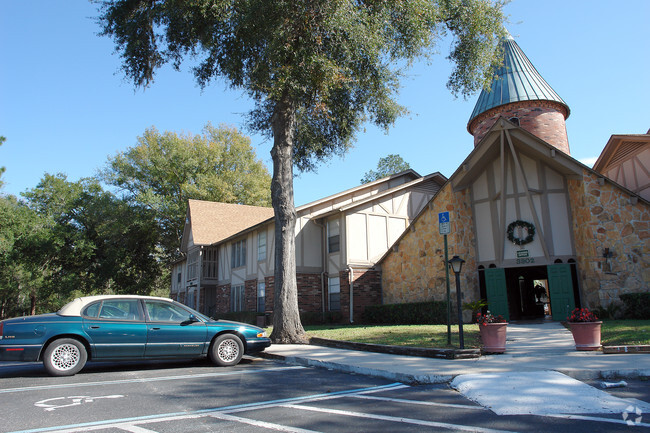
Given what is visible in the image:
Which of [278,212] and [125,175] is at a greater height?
[125,175]

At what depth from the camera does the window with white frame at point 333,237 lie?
22125 mm

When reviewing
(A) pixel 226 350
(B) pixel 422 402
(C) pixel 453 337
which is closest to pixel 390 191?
(C) pixel 453 337

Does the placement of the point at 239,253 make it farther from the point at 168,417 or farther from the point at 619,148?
the point at 168,417

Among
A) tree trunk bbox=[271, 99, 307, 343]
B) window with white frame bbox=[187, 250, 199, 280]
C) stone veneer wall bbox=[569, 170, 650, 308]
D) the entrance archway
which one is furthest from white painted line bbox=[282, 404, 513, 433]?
window with white frame bbox=[187, 250, 199, 280]

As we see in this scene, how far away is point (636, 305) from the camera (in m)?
14.3

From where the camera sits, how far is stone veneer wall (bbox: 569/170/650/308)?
48.9ft

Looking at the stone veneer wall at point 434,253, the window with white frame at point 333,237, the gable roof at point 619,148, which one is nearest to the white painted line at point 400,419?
the stone veneer wall at point 434,253

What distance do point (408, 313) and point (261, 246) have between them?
9.79m

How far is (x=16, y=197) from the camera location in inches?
1608

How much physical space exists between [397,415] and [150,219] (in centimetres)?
3608

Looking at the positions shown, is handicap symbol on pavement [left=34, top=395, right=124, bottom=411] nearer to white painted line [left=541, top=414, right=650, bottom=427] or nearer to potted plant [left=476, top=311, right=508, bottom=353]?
white painted line [left=541, top=414, right=650, bottom=427]

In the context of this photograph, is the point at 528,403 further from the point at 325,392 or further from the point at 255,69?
the point at 255,69

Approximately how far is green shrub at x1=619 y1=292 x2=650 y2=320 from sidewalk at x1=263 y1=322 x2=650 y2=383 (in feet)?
15.7

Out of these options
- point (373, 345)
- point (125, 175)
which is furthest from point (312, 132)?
point (125, 175)
